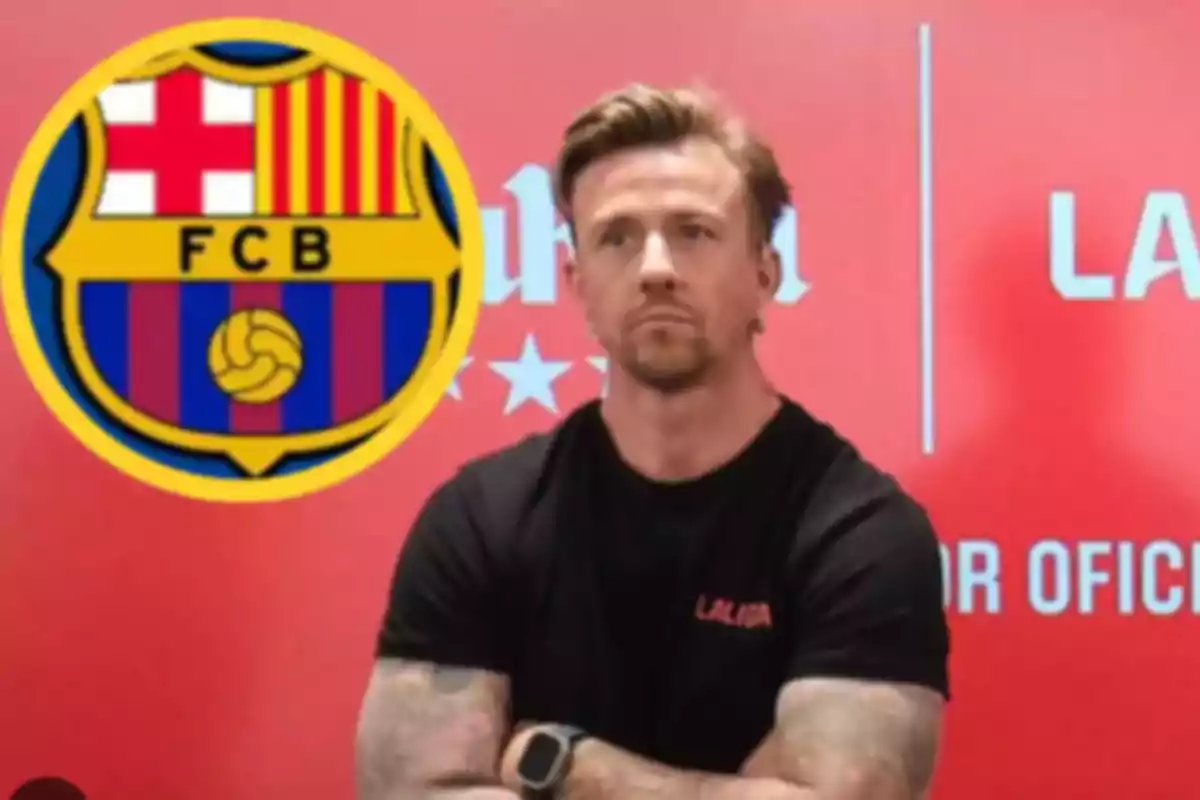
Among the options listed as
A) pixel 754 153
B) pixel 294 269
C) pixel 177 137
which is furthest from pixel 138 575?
pixel 754 153

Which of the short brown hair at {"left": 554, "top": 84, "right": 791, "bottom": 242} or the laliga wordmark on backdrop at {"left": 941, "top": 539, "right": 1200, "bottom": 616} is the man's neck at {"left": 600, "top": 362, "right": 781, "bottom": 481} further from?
the laliga wordmark on backdrop at {"left": 941, "top": 539, "right": 1200, "bottom": 616}

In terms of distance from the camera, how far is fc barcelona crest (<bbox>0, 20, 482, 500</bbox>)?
1.40 meters

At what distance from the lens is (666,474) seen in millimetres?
1177

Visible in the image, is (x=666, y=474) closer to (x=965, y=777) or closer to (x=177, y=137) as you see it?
(x=965, y=777)

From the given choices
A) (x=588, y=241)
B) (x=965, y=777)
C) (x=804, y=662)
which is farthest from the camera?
(x=965, y=777)

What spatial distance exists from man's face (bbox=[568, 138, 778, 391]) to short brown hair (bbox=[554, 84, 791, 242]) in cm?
1

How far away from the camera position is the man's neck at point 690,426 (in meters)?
1.17

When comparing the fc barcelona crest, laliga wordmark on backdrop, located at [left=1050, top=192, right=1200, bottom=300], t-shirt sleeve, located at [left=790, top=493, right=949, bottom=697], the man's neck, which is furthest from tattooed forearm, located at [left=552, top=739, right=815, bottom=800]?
laliga wordmark on backdrop, located at [left=1050, top=192, right=1200, bottom=300]

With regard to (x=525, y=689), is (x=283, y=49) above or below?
above

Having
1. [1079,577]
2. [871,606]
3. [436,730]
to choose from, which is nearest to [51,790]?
[436,730]

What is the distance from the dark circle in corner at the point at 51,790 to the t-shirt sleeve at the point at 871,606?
2.87 feet

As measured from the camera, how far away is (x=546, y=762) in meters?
1.06

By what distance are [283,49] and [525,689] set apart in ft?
2.61

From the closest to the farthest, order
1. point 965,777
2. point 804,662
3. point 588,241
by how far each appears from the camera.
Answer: point 804,662, point 588,241, point 965,777
